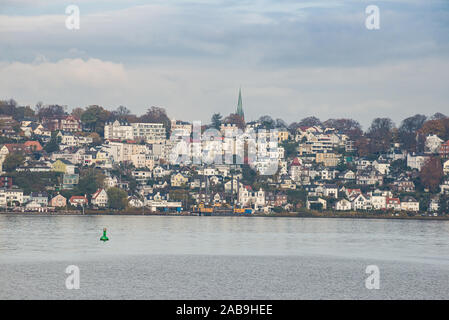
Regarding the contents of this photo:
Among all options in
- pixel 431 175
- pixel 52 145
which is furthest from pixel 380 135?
pixel 52 145

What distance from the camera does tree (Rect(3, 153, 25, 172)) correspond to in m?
99.6

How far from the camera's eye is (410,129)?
133 metres

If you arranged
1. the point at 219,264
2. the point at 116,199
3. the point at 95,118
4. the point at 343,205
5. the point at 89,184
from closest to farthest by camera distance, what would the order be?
the point at 219,264 < the point at 116,199 < the point at 89,184 < the point at 343,205 < the point at 95,118

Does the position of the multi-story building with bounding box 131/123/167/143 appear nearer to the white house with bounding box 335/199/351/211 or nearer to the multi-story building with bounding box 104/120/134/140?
the multi-story building with bounding box 104/120/134/140

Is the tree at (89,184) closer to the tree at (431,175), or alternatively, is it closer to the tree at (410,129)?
the tree at (431,175)

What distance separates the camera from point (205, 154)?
11444 centimetres

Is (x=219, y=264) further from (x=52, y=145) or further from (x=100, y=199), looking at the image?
(x=52, y=145)

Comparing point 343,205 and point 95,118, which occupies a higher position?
point 95,118

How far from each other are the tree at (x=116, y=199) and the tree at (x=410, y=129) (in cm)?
4937

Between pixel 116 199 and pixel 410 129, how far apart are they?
2431 inches

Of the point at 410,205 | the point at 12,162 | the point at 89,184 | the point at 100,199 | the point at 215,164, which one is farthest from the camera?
the point at 215,164

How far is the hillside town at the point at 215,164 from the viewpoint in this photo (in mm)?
94562

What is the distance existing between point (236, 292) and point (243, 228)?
1462 inches

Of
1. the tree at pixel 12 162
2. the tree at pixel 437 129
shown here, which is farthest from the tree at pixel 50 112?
the tree at pixel 437 129
